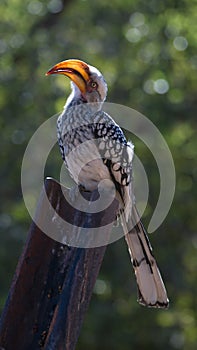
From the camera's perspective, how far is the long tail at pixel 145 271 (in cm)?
359

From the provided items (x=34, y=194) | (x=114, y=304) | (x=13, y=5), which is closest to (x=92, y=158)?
(x=34, y=194)

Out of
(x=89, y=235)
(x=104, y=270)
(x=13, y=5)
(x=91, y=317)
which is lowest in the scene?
(x=89, y=235)

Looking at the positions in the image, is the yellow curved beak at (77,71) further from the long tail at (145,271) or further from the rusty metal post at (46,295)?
the rusty metal post at (46,295)

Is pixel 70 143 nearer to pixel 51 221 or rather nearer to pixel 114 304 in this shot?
pixel 51 221

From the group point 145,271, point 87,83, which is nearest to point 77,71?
point 87,83

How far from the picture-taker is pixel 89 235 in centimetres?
295

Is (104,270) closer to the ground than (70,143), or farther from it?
farther from it

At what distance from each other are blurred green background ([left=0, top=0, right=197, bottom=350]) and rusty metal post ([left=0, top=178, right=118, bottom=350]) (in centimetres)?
595

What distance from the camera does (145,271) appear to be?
369cm

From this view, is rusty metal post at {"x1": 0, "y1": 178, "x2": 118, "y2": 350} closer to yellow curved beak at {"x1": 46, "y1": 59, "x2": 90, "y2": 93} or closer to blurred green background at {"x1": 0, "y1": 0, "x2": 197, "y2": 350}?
yellow curved beak at {"x1": 46, "y1": 59, "x2": 90, "y2": 93}

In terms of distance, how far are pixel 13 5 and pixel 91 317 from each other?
5.04 meters

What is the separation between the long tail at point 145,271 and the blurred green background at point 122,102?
5.01 metres

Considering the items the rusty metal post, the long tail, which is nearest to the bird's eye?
the long tail

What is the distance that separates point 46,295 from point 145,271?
978mm
